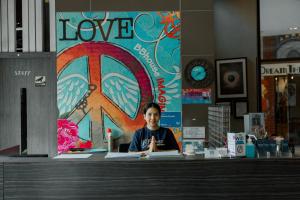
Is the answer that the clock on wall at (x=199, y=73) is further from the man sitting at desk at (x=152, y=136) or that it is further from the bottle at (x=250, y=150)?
the bottle at (x=250, y=150)

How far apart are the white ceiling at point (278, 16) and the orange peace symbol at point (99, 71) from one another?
2095 mm

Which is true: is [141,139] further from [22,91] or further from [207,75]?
[22,91]

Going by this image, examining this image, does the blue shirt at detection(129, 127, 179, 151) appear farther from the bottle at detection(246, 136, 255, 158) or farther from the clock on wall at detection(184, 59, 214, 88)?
the clock on wall at detection(184, 59, 214, 88)

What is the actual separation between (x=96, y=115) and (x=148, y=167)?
2.73m

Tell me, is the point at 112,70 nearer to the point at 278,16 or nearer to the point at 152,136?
the point at 152,136

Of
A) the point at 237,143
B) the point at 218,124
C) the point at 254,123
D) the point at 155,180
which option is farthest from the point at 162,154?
the point at 218,124

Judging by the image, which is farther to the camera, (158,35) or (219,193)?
(158,35)

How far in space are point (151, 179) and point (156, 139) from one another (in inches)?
41.0

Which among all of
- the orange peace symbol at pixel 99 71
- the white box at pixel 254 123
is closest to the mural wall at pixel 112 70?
the orange peace symbol at pixel 99 71

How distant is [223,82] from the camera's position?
643 centimetres

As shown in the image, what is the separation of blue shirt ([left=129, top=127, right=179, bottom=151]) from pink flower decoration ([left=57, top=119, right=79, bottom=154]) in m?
1.83

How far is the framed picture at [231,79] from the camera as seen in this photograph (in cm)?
638

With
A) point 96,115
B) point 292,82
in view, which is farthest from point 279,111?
point 96,115

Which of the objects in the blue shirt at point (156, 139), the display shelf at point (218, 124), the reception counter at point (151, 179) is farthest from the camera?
the display shelf at point (218, 124)
